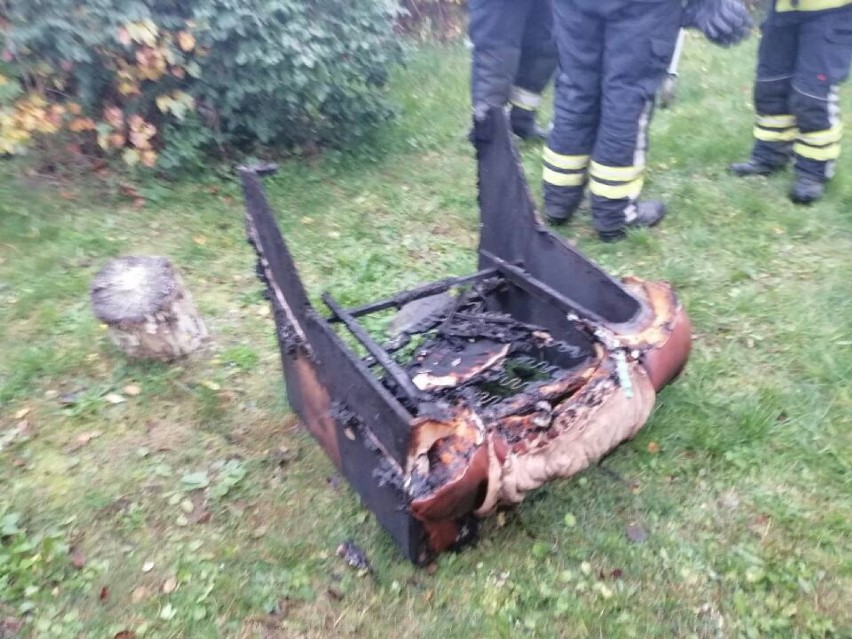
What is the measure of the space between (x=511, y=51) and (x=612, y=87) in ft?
4.54

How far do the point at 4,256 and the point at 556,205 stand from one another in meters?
3.44

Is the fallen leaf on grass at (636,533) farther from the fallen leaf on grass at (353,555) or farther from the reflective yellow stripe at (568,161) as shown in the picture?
the reflective yellow stripe at (568,161)

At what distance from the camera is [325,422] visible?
2.74 meters

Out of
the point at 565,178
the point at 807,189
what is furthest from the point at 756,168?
the point at 565,178

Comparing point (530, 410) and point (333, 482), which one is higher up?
point (530, 410)

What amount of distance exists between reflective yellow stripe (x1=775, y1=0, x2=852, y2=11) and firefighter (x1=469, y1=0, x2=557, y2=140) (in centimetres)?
137

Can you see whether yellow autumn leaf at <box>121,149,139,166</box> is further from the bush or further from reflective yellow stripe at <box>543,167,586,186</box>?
reflective yellow stripe at <box>543,167,586,186</box>

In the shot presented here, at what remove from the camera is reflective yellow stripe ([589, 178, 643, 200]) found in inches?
165

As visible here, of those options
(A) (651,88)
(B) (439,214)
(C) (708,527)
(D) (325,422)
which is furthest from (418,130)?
(C) (708,527)

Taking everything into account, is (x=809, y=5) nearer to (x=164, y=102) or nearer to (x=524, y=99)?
(x=524, y=99)

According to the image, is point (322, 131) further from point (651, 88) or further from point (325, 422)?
point (325, 422)

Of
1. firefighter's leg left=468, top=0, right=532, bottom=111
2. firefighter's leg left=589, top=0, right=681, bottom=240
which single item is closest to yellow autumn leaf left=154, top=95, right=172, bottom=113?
firefighter's leg left=468, top=0, right=532, bottom=111

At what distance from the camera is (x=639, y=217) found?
446cm

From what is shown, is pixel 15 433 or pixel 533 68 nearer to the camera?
pixel 15 433
